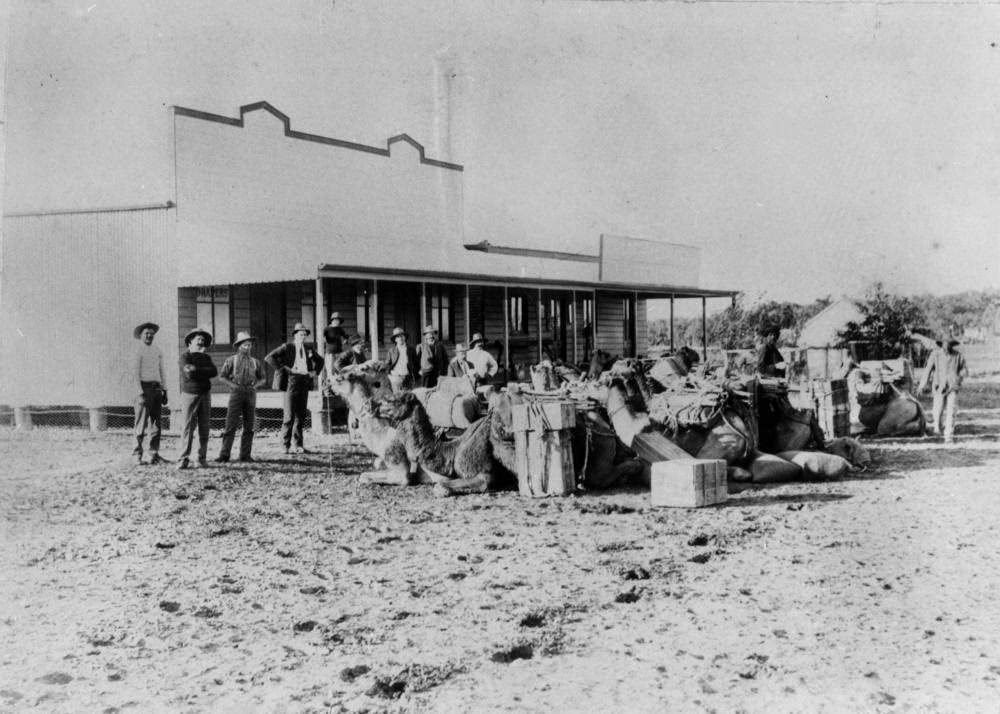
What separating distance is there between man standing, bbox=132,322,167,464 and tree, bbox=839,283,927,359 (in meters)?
21.2

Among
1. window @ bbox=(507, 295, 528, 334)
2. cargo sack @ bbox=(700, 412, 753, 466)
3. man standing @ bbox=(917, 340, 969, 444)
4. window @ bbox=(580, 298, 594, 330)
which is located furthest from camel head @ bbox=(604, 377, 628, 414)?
window @ bbox=(580, 298, 594, 330)

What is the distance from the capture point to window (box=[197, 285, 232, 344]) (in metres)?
14.8

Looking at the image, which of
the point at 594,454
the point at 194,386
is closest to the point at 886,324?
the point at 594,454

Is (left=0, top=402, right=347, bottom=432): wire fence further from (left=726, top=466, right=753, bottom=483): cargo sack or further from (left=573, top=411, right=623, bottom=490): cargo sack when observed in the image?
(left=726, top=466, right=753, bottom=483): cargo sack

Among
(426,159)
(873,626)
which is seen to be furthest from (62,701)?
(426,159)

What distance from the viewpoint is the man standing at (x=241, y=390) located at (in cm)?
924

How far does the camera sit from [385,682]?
11.2 feet

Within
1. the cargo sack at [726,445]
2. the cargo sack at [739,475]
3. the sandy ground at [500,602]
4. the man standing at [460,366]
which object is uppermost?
the man standing at [460,366]

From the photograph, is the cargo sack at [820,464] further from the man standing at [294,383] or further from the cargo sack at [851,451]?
the man standing at [294,383]

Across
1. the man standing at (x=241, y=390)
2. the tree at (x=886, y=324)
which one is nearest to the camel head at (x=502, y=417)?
the man standing at (x=241, y=390)

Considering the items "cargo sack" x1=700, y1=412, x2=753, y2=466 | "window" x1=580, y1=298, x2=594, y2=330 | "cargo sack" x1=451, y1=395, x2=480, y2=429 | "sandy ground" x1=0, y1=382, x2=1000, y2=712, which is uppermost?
"window" x1=580, y1=298, x2=594, y2=330

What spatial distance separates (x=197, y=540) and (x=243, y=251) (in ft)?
33.0

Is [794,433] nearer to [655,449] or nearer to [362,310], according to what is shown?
[655,449]

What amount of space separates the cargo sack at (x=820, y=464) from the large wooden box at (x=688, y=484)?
1.62 metres
